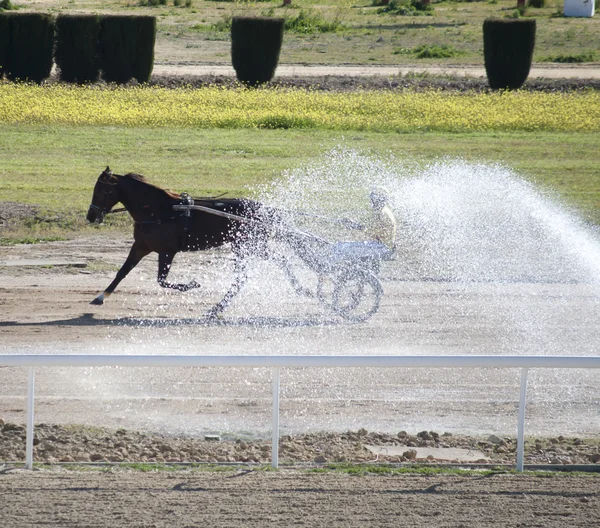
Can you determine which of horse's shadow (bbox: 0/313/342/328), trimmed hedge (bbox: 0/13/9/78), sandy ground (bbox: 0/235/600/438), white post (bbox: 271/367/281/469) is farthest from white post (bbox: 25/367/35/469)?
trimmed hedge (bbox: 0/13/9/78)

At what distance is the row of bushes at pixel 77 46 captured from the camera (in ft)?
97.9

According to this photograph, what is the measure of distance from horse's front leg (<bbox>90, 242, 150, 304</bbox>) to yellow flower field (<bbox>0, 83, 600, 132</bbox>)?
45.4ft

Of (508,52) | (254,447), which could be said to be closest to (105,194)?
(254,447)

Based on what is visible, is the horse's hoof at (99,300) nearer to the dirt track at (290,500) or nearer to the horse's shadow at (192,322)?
the horse's shadow at (192,322)

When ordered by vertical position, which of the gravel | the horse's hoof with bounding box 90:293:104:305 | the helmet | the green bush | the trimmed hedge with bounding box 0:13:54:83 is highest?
the green bush

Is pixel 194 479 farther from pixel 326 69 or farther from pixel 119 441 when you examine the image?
pixel 326 69

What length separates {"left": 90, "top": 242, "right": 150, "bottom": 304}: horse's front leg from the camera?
11.9 meters

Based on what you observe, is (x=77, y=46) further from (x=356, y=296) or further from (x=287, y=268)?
(x=356, y=296)

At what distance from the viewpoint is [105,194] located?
466 inches

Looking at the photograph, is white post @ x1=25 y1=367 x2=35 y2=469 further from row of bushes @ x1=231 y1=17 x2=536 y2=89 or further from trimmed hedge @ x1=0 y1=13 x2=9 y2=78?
row of bushes @ x1=231 y1=17 x2=536 y2=89

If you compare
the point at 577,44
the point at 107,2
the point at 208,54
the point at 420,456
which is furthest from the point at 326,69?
the point at 420,456

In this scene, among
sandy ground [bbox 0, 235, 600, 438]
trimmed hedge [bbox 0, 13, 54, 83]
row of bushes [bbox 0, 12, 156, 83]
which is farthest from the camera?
row of bushes [bbox 0, 12, 156, 83]

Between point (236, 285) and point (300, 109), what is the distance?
613 inches

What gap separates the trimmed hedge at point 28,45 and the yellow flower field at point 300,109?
1167 millimetres
